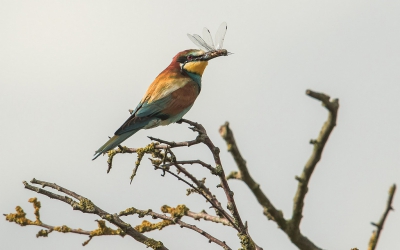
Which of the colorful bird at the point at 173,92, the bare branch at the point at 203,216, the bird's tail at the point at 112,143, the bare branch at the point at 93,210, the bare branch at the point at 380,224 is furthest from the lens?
the colorful bird at the point at 173,92

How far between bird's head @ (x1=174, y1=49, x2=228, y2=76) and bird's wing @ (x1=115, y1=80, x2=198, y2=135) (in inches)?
19.5

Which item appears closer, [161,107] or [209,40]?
[161,107]

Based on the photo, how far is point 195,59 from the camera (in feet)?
23.6

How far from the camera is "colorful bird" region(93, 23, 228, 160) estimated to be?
608 cm

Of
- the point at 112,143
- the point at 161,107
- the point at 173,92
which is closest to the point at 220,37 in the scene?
the point at 173,92

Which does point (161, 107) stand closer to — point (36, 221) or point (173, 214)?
point (173, 214)

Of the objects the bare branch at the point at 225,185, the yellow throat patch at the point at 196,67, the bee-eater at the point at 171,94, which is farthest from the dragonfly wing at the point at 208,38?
the bare branch at the point at 225,185

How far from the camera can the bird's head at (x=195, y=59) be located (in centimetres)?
716

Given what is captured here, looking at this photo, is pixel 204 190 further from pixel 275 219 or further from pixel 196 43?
pixel 196 43

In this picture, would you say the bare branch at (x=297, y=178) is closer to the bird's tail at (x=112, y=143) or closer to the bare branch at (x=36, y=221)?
the bare branch at (x=36, y=221)

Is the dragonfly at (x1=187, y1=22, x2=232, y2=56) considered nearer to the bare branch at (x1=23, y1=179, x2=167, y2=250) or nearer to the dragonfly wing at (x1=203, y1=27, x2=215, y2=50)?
the dragonfly wing at (x1=203, y1=27, x2=215, y2=50)

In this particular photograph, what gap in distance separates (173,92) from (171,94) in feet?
0.17

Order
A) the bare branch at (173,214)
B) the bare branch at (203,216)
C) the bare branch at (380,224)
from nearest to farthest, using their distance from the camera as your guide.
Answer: the bare branch at (380,224) → the bare branch at (173,214) → the bare branch at (203,216)

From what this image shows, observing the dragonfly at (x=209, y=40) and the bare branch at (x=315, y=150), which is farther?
the dragonfly at (x=209, y=40)
